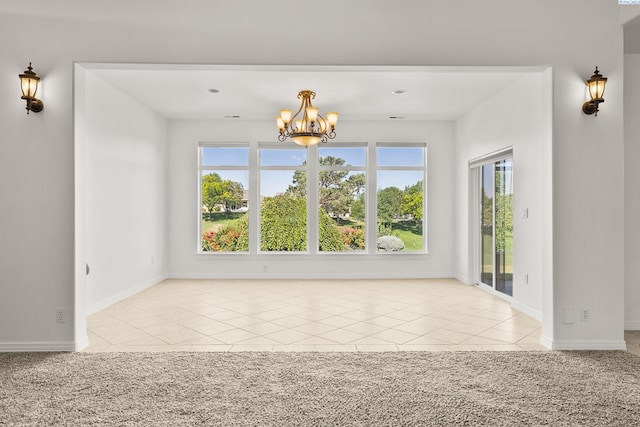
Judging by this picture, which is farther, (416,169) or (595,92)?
(416,169)

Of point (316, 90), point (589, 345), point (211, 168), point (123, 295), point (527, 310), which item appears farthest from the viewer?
point (211, 168)

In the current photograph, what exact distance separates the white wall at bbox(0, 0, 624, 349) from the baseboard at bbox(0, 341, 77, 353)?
0.5 inches

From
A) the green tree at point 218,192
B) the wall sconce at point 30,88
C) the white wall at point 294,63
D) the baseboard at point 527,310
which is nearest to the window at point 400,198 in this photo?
the baseboard at point 527,310

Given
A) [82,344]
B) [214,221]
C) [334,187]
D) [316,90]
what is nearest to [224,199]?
[214,221]

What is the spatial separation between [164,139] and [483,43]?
547cm

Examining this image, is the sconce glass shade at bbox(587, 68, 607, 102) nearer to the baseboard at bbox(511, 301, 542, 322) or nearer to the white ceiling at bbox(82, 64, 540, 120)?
the white ceiling at bbox(82, 64, 540, 120)

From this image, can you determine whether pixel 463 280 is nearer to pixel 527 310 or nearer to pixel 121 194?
pixel 527 310

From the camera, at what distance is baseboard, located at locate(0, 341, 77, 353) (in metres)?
3.25

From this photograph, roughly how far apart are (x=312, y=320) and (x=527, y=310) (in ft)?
8.77

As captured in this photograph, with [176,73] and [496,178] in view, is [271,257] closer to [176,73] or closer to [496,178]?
[176,73]

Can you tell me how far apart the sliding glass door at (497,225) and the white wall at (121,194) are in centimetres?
544

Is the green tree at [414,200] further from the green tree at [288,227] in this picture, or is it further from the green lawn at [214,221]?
the green lawn at [214,221]

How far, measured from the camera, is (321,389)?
2559 mm

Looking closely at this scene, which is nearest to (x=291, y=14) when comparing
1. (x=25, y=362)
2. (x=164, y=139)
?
(x=25, y=362)
